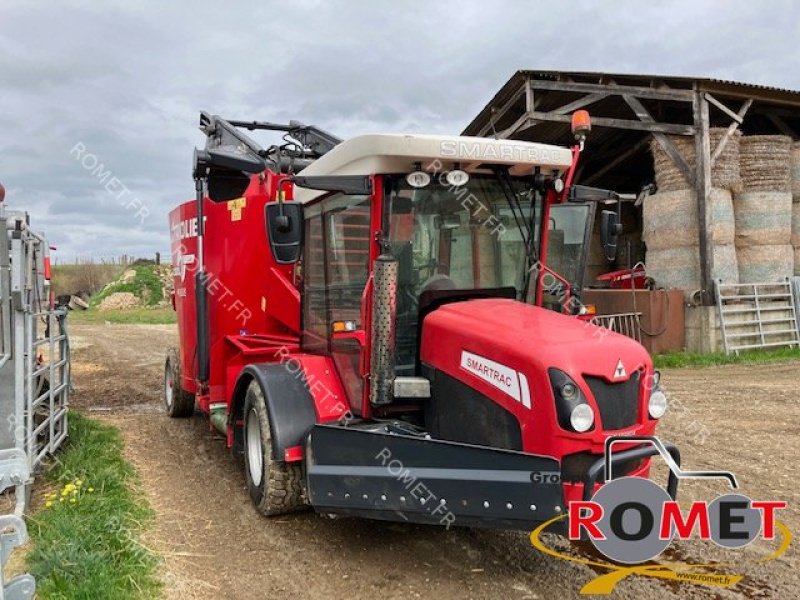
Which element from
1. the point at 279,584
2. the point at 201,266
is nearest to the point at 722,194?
the point at 201,266

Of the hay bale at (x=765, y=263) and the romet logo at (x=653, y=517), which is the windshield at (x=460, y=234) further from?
the hay bale at (x=765, y=263)

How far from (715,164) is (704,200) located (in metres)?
0.68

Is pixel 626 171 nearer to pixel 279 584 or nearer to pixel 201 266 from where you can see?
pixel 201 266

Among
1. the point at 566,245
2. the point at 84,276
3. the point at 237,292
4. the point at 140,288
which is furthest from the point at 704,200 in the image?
the point at 84,276

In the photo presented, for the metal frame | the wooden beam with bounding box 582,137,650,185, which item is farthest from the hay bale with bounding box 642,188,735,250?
the wooden beam with bounding box 582,137,650,185

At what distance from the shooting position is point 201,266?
233 inches

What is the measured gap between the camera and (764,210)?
10.9 m

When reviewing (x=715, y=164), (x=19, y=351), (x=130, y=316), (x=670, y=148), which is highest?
(x=670, y=148)

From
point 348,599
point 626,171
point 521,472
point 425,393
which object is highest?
point 626,171

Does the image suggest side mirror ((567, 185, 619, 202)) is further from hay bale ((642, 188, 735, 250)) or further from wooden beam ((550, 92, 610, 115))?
wooden beam ((550, 92, 610, 115))

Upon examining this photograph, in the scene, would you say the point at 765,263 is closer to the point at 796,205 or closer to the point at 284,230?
the point at 796,205

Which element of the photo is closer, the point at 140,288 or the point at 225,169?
the point at 225,169

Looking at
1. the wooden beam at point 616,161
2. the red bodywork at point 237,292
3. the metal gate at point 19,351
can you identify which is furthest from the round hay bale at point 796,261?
the metal gate at point 19,351

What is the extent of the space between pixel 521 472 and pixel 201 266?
3.78 metres
